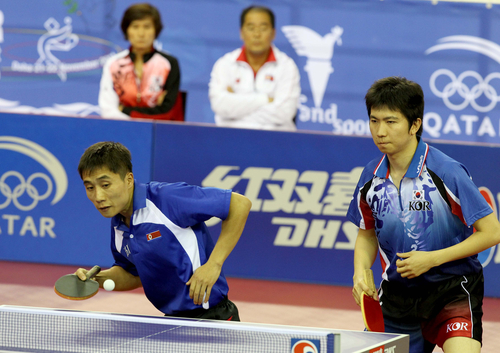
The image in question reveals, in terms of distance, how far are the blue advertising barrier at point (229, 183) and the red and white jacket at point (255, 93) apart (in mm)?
689

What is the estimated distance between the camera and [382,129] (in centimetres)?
288

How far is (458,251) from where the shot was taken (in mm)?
2781

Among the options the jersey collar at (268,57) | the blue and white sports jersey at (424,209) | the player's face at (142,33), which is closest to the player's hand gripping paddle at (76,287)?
the blue and white sports jersey at (424,209)

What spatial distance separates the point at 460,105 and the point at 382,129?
7652 mm

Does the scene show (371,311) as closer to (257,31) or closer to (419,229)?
(419,229)

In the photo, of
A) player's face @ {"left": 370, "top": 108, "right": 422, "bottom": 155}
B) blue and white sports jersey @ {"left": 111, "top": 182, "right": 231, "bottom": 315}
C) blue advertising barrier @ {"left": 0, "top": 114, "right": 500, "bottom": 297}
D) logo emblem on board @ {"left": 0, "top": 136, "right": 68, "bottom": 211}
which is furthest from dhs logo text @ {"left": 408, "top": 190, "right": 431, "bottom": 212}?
logo emblem on board @ {"left": 0, "top": 136, "right": 68, "bottom": 211}

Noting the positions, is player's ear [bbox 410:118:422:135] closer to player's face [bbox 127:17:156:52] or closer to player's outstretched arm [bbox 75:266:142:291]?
player's outstretched arm [bbox 75:266:142:291]

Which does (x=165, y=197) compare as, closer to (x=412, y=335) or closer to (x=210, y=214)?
(x=210, y=214)

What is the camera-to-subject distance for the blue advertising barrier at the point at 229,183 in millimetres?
5883

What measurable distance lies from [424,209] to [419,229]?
0.31ft

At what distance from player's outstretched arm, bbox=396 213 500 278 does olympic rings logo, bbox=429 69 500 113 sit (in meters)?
7.54

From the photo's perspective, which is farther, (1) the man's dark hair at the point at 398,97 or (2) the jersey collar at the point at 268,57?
(2) the jersey collar at the point at 268,57

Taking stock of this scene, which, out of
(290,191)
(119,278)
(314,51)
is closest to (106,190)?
(119,278)

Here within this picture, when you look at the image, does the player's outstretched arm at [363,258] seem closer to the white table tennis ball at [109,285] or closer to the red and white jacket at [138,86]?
the white table tennis ball at [109,285]
